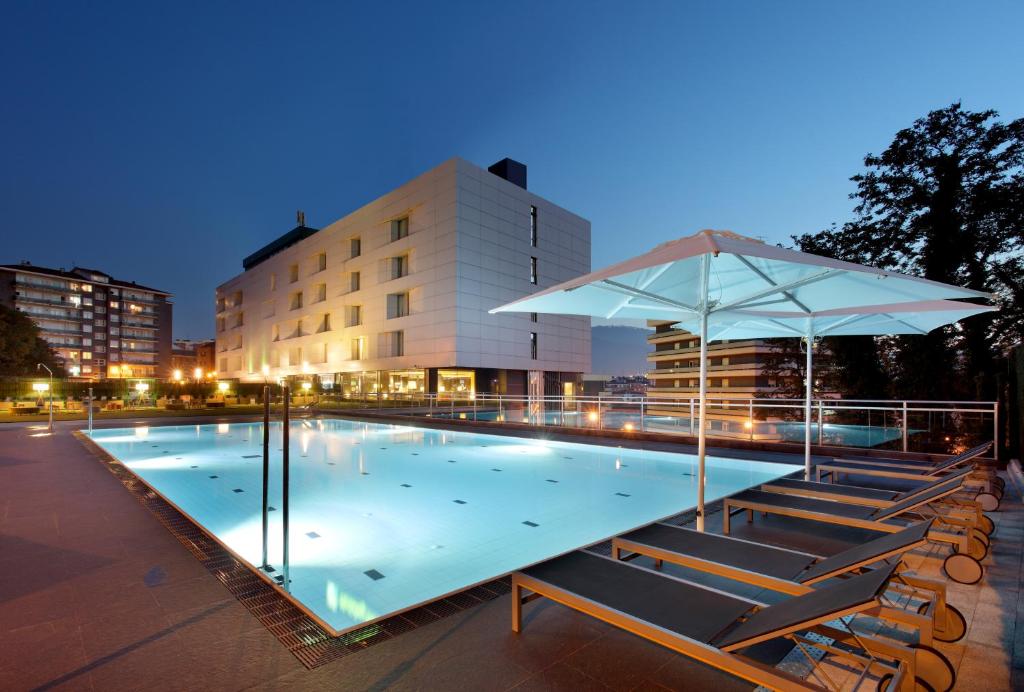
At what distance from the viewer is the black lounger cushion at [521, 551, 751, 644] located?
226 cm

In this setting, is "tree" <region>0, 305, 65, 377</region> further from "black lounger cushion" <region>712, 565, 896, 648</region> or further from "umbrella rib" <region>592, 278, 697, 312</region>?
"black lounger cushion" <region>712, 565, 896, 648</region>

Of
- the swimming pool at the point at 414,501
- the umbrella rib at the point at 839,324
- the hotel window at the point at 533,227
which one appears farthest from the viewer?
the hotel window at the point at 533,227

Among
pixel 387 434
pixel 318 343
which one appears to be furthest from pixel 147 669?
pixel 318 343

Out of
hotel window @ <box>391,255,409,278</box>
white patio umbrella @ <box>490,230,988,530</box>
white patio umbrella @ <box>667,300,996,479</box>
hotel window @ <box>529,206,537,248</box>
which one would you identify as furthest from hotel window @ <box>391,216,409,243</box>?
white patio umbrella @ <box>490,230,988,530</box>

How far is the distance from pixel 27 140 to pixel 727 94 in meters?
134

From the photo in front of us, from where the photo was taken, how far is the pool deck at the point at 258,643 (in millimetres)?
2203

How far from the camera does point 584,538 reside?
5375mm

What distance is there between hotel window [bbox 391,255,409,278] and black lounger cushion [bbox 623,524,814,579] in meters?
29.8

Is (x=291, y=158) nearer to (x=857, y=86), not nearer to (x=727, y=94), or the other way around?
(x=727, y=94)

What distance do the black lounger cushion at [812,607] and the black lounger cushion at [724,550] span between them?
939 mm

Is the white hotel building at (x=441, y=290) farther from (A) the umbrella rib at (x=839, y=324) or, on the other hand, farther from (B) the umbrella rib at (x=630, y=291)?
(B) the umbrella rib at (x=630, y=291)

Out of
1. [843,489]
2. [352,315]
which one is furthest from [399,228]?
[843,489]

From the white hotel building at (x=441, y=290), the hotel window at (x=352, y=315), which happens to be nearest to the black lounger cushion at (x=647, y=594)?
the white hotel building at (x=441, y=290)

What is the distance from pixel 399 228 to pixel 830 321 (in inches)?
1175
